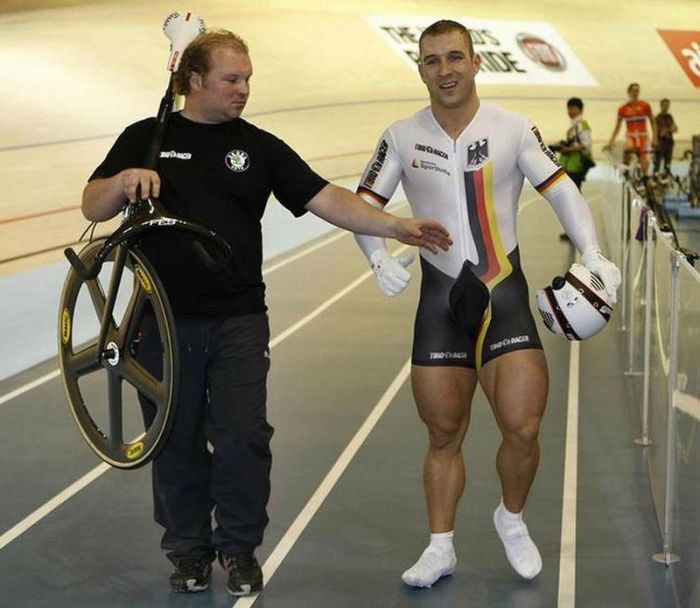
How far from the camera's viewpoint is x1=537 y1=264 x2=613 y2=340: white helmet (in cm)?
456

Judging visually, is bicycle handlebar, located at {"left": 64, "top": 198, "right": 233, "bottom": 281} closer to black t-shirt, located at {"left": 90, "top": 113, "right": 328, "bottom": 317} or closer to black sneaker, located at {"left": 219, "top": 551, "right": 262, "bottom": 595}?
black t-shirt, located at {"left": 90, "top": 113, "right": 328, "bottom": 317}

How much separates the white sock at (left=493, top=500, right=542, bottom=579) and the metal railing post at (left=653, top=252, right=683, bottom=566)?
1.56 feet

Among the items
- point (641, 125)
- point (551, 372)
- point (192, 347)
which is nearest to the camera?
point (192, 347)

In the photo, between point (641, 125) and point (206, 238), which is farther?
point (641, 125)

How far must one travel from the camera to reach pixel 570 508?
19.0 ft

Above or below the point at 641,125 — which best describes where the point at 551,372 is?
below

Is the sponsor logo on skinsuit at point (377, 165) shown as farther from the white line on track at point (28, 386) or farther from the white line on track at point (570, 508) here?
the white line on track at point (28, 386)

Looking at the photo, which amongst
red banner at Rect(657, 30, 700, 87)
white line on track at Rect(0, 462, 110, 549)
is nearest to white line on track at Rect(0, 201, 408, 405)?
white line on track at Rect(0, 462, 110, 549)

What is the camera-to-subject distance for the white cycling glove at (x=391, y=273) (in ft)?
15.0

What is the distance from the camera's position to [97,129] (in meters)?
22.8

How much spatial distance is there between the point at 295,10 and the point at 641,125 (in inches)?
604

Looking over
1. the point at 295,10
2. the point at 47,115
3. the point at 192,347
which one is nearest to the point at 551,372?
the point at 192,347

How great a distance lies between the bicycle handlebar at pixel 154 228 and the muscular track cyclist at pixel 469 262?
62cm

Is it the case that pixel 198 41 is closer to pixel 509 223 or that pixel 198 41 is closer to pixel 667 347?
pixel 509 223
